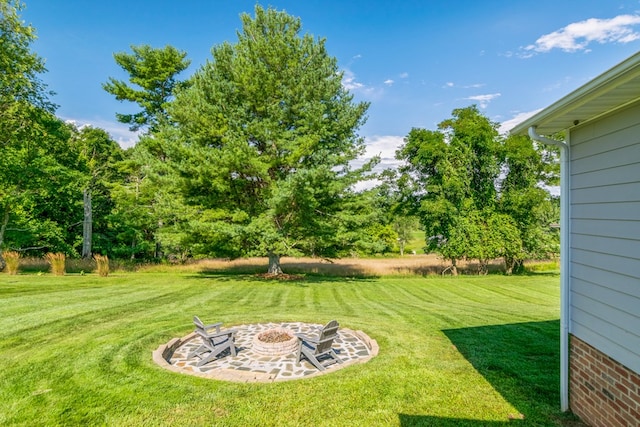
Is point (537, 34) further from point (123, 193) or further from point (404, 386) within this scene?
point (123, 193)

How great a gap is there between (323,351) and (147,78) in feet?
87.3

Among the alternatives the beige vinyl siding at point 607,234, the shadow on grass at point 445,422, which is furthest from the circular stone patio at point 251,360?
the beige vinyl siding at point 607,234

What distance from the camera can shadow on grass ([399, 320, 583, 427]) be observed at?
392 centimetres

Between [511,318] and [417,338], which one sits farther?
[511,318]

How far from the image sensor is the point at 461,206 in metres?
21.5

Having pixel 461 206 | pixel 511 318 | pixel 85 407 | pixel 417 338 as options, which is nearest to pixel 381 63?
pixel 461 206

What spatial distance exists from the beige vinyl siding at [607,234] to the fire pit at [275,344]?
4375mm

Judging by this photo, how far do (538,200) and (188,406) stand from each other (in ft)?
74.4

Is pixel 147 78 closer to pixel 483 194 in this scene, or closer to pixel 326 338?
pixel 483 194

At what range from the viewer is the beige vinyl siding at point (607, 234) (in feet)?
10.00

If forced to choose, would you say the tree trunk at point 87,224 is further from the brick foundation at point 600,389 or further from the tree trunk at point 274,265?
the brick foundation at point 600,389

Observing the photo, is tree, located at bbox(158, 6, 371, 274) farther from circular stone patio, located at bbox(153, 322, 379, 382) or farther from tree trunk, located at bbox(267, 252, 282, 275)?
circular stone patio, located at bbox(153, 322, 379, 382)

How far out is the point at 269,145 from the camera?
16203 mm

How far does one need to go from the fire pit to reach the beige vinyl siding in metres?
4.38
